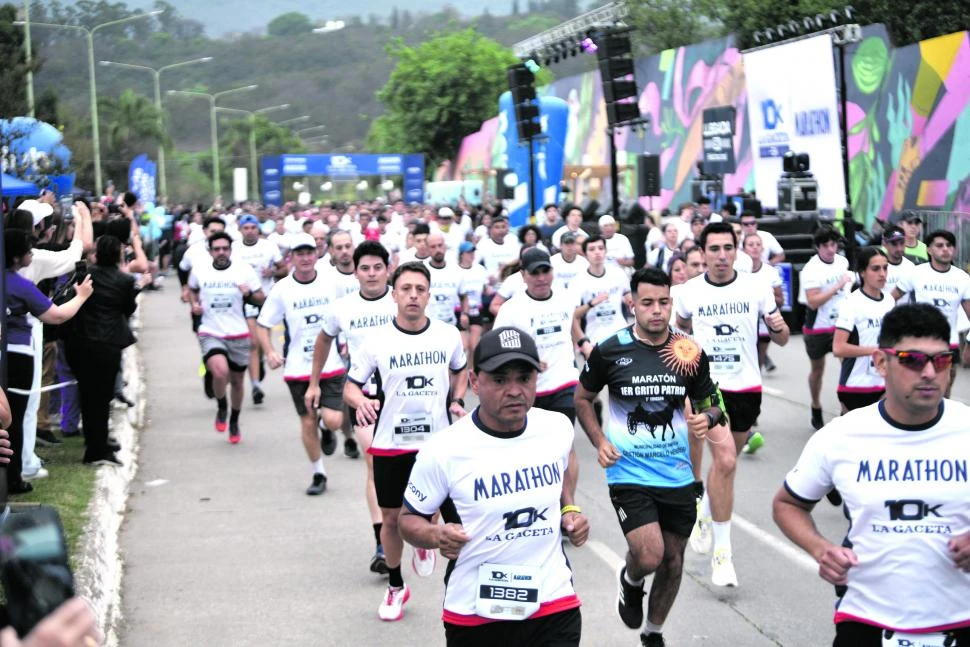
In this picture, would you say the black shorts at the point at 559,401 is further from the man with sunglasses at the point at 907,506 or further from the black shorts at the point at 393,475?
the man with sunglasses at the point at 907,506

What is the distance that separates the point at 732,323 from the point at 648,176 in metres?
15.6

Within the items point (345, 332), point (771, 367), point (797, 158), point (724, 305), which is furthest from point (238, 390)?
point (797, 158)

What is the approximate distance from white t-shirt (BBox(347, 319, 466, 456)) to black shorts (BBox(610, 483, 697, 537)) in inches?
51.4

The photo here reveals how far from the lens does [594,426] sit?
705cm

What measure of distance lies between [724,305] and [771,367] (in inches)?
341

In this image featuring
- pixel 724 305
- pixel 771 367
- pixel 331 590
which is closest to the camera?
pixel 331 590

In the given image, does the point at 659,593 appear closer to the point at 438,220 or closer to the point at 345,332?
the point at 345,332

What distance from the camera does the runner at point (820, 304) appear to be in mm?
13289

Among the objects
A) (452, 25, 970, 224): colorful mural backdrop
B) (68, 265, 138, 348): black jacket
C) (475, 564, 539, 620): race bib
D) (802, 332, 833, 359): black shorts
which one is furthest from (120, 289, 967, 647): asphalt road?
(452, 25, 970, 224): colorful mural backdrop

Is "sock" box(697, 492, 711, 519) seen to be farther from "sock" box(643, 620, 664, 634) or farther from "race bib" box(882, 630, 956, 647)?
"race bib" box(882, 630, 956, 647)

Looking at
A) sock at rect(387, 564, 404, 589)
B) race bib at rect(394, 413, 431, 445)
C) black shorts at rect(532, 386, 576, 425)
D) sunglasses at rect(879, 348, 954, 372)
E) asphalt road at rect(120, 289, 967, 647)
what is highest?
sunglasses at rect(879, 348, 954, 372)

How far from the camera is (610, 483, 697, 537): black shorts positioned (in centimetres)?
673

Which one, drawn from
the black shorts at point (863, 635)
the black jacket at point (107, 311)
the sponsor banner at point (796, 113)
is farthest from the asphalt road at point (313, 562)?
the sponsor banner at point (796, 113)

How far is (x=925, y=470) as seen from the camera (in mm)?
4281
